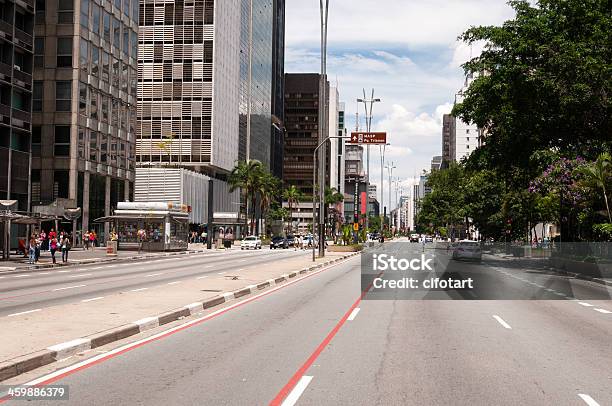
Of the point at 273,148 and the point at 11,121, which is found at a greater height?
the point at 273,148

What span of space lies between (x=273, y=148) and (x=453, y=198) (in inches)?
2608

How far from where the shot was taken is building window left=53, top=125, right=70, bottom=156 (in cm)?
5716

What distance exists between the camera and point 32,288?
2173 cm

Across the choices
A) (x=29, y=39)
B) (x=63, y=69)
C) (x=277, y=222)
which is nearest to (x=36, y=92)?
(x=63, y=69)

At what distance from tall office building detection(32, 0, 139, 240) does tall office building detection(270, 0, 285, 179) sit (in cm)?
8992

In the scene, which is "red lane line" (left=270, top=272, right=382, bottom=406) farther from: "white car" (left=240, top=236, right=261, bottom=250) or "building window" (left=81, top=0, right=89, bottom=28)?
"white car" (left=240, top=236, right=261, bottom=250)

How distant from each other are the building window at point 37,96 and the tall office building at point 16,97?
657 cm

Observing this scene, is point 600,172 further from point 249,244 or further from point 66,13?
point 249,244

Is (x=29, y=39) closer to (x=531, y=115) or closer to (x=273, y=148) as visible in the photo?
(x=531, y=115)

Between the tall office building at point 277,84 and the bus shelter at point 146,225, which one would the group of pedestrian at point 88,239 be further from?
the tall office building at point 277,84

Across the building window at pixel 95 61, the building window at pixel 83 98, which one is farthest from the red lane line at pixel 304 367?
the building window at pixel 95 61

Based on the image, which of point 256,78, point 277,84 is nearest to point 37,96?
point 256,78

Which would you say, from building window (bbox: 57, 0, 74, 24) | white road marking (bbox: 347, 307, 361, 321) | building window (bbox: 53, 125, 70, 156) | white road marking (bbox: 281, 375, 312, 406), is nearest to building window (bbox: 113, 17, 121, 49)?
building window (bbox: 57, 0, 74, 24)

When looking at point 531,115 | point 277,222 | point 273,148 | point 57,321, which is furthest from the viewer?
point 273,148
